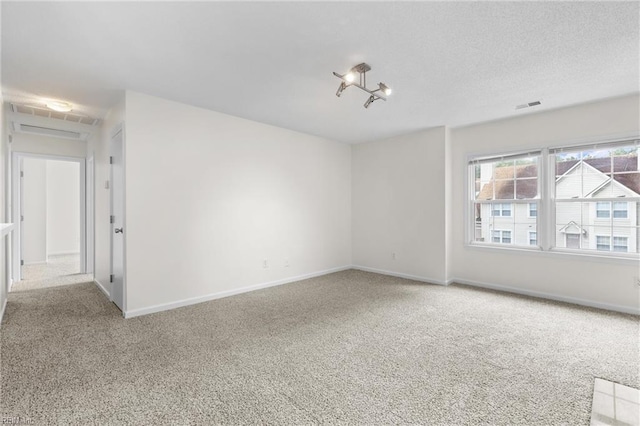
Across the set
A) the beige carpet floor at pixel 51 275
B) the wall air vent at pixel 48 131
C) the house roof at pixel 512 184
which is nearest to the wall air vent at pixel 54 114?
the wall air vent at pixel 48 131

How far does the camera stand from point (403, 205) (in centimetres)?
527

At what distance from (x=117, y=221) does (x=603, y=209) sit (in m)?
6.07

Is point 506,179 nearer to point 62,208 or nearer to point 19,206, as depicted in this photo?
point 19,206

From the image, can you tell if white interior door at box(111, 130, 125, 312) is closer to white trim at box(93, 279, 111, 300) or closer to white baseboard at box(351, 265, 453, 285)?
white trim at box(93, 279, 111, 300)

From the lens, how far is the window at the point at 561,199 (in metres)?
3.63

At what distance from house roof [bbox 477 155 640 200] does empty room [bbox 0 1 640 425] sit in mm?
30

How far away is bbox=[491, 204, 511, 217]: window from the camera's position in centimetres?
454

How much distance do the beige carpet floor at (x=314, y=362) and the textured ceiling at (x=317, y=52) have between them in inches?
98.7

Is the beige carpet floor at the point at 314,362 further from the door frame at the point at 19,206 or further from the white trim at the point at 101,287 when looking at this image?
the door frame at the point at 19,206

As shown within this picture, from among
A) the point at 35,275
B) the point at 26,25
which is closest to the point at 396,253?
the point at 26,25

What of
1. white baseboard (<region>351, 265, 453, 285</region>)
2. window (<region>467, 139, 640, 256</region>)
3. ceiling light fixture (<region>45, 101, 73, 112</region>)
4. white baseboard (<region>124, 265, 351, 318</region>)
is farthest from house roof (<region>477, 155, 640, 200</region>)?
ceiling light fixture (<region>45, 101, 73, 112</region>)

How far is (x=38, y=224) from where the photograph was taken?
644 centimetres

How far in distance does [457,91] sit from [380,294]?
9.06 ft

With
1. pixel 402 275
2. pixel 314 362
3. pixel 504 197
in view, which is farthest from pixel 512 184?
pixel 314 362
